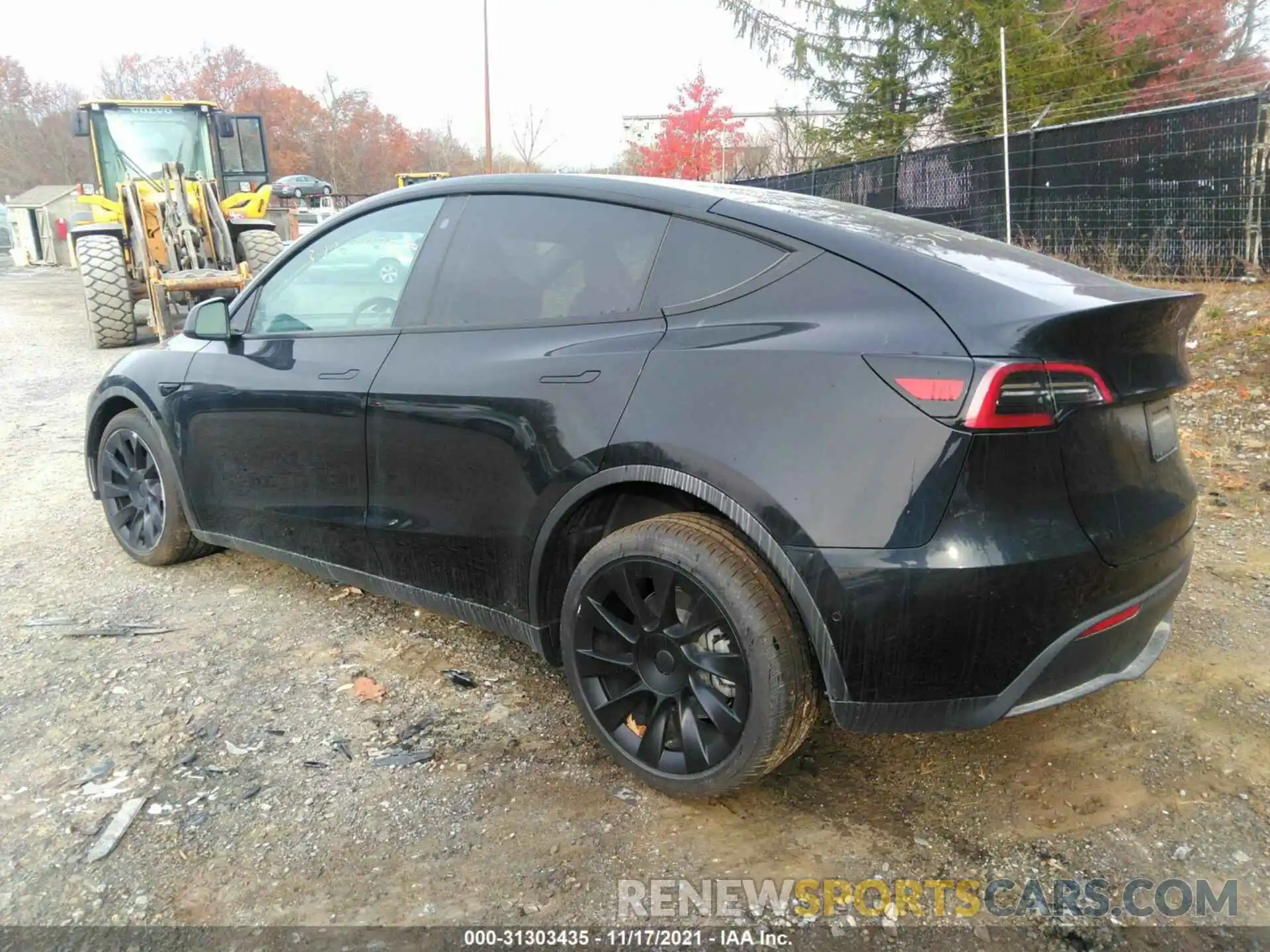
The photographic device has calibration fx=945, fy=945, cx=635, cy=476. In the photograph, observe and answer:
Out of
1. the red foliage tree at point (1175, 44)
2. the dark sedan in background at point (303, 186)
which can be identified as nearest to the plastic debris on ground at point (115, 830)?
the red foliage tree at point (1175, 44)

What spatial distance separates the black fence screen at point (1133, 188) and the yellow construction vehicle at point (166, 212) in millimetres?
9162

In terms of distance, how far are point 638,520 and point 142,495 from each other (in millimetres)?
2834

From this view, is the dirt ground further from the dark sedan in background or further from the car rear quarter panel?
the dark sedan in background

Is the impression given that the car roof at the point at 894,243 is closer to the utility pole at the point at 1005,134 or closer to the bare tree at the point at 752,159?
the utility pole at the point at 1005,134

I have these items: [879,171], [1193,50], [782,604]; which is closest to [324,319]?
[782,604]

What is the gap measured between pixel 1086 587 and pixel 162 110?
15.8 meters

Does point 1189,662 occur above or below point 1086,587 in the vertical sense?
below

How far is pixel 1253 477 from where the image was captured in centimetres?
513

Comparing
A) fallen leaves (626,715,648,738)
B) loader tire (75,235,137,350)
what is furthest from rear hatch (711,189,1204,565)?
loader tire (75,235,137,350)

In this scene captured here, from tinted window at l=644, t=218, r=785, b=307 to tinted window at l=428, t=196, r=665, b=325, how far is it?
6cm

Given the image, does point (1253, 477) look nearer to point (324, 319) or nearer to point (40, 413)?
point (324, 319)

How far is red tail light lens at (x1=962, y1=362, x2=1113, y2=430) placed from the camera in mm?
2041

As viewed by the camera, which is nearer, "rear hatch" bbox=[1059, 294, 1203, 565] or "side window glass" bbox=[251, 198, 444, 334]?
"rear hatch" bbox=[1059, 294, 1203, 565]

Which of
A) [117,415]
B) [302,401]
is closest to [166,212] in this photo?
[117,415]
